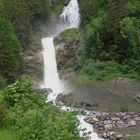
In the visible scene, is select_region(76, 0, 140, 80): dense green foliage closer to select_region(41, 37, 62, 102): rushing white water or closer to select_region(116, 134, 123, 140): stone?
select_region(41, 37, 62, 102): rushing white water

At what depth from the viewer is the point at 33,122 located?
21.6m

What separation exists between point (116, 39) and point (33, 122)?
2029 inches

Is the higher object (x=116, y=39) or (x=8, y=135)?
(x=116, y=39)

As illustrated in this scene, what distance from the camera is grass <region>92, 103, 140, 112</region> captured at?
50778 millimetres

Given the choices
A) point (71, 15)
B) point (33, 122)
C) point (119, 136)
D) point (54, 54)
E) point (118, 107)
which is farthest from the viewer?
point (71, 15)

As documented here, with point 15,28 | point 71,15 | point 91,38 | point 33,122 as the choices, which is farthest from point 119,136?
point 71,15

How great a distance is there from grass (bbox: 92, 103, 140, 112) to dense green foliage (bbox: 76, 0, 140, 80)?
13795mm

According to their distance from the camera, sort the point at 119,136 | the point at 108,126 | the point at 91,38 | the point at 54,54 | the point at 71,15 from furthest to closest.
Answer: the point at 71,15
the point at 54,54
the point at 91,38
the point at 108,126
the point at 119,136

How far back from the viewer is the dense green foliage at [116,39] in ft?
229

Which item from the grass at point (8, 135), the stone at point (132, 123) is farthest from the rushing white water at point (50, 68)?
the grass at point (8, 135)

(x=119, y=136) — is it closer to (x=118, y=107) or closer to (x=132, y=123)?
(x=132, y=123)

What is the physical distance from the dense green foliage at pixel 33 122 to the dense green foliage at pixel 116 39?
4208 cm

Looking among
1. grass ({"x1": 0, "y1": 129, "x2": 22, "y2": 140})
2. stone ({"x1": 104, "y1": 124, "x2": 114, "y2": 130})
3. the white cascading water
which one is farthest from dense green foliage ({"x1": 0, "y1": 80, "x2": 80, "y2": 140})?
the white cascading water

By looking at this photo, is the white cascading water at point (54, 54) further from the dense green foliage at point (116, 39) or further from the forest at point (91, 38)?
the dense green foliage at point (116, 39)
